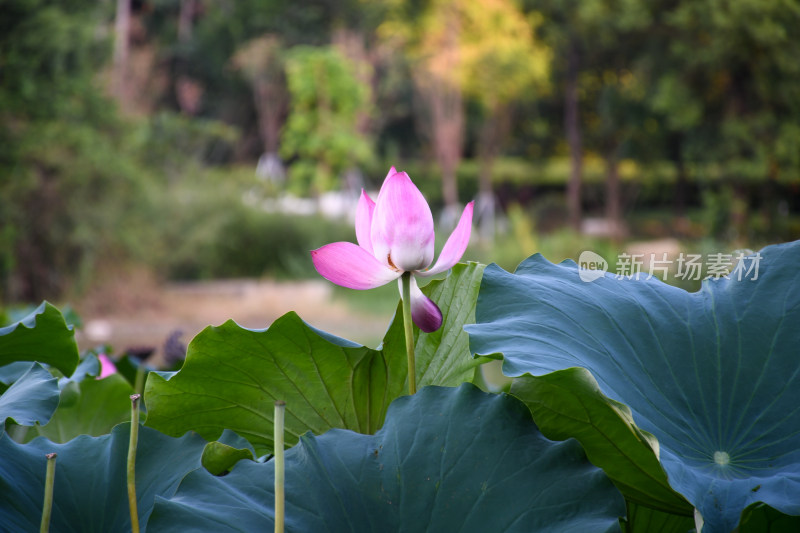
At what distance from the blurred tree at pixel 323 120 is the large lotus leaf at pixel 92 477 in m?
11.2

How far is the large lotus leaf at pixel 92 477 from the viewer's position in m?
0.50

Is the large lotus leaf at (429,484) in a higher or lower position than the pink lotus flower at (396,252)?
lower

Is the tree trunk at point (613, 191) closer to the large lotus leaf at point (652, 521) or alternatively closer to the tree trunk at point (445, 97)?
the tree trunk at point (445, 97)

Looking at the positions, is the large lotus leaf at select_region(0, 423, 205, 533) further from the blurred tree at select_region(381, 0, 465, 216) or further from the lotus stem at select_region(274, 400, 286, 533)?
the blurred tree at select_region(381, 0, 465, 216)

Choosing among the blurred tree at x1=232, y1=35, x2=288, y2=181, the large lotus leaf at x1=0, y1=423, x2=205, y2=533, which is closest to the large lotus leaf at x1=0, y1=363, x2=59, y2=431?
the large lotus leaf at x1=0, y1=423, x2=205, y2=533

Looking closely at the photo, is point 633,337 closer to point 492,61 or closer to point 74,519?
point 74,519

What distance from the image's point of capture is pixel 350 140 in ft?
38.2

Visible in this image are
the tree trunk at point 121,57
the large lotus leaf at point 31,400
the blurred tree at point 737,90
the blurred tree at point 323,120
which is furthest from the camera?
the blurred tree at point 323,120

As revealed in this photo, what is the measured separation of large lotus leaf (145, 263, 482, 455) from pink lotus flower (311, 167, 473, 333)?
0.16 ft

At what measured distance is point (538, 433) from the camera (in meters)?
0.47

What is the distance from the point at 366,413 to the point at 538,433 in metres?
0.18

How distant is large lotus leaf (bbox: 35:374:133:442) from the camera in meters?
0.81

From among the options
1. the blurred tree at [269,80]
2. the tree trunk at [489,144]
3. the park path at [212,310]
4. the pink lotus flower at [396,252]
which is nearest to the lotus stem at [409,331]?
the pink lotus flower at [396,252]

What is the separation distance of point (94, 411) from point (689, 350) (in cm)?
62
